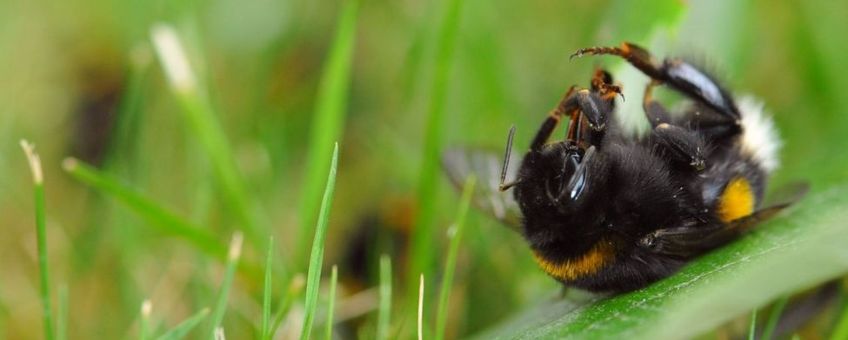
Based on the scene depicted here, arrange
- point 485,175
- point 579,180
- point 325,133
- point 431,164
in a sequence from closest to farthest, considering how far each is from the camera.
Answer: point 579,180
point 485,175
point 431,164
point 325,133

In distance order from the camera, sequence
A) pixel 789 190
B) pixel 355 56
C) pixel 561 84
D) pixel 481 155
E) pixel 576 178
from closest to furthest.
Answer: pixel 576 178 < pixel 789 190 < pixel 481 155 < pixel 561 84 < pixel 355 56

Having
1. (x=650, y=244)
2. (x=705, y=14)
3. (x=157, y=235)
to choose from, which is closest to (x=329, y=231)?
(x=157, y=235)


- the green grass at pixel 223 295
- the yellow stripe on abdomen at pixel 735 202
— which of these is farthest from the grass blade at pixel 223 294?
the yellow stripe on abdomen at pixel 735 202

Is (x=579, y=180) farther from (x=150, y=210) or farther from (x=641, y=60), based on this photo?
(x=150, y=210)

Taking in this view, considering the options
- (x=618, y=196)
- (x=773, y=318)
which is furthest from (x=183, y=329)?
(x=773, y=318)

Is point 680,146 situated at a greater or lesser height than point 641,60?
lesser

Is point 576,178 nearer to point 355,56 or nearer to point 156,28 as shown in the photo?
point 156,28
